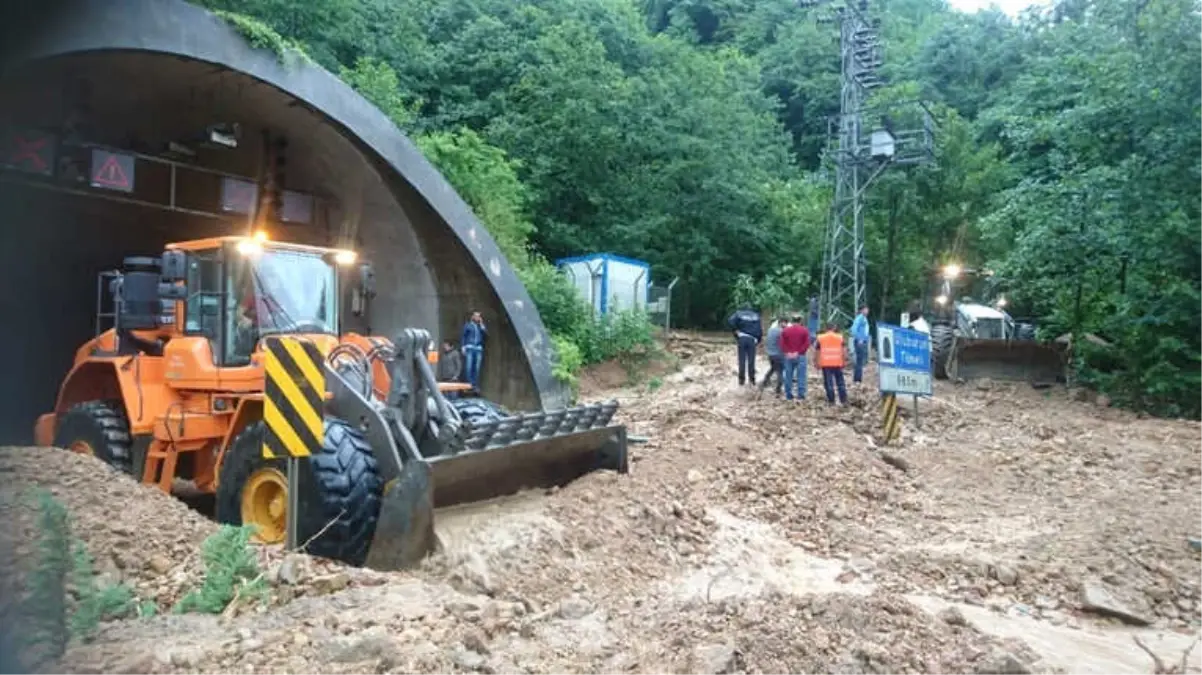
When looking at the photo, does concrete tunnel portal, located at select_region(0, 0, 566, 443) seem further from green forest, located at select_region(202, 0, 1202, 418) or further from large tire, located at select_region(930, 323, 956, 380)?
large tire, located at select_region(930, 323, 956, 380)

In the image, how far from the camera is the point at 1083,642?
498 centimetres

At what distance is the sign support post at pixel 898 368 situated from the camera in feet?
38.0

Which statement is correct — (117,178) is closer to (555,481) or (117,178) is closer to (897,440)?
(555,481)

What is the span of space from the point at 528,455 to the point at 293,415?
6.42ft

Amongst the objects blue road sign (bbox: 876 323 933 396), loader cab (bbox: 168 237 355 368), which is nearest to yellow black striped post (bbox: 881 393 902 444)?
blue road sign (bbox: 876 323 933 396)

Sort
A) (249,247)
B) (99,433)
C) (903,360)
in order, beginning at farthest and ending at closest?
(903,360) → (99,433) → (249,247)

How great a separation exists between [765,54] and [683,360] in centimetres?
3042

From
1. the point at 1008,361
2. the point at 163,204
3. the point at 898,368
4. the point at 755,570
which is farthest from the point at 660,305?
the point at 755,570

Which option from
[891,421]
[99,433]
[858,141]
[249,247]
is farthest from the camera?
[858,141]

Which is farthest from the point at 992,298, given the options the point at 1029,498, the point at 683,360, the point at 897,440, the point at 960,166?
the point at 1029,498

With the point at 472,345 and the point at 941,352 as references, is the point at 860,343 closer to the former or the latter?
the point at 941,352

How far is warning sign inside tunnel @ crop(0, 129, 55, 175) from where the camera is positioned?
1051 centimetres

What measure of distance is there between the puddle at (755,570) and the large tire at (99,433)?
5053 mm

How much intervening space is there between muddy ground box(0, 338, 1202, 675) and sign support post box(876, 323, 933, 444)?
32.7 inches
